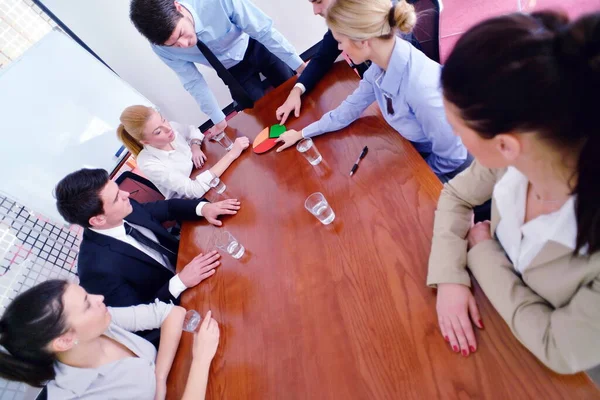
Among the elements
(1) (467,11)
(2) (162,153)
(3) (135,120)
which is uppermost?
(3) (135,120)

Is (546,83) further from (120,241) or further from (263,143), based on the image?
(120,241)

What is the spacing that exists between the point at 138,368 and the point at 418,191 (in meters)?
1.17

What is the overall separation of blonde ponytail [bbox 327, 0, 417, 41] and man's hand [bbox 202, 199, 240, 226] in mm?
868

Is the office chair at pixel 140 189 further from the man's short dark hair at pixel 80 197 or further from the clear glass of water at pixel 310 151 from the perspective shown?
the clear glass of water at pixel 310 151

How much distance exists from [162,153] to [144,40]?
162 cm

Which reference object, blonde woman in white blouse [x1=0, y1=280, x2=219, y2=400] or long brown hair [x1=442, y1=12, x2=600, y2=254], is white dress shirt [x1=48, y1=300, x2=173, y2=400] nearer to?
blonde woman in white blouse [x1=0, y1=280, x2=219, y2=400]

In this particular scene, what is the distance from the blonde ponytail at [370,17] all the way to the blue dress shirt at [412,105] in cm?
7

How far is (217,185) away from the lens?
170cm

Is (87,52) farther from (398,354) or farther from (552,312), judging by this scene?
(552,312)

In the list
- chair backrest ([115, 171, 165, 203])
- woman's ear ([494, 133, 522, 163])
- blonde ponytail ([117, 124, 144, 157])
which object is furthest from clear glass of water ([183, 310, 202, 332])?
blonde ponytail ([117, 124, 144, 157])

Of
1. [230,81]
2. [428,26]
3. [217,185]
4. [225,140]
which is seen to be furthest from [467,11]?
Result: [217,185]

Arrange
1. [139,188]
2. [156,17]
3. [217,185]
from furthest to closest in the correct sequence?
[139,188], [217,185], [156,17]

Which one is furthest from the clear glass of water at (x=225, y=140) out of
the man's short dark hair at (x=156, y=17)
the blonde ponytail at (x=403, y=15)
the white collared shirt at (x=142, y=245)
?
the blonde ponytail at (x=403, y=15)

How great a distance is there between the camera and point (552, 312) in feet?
2.13
